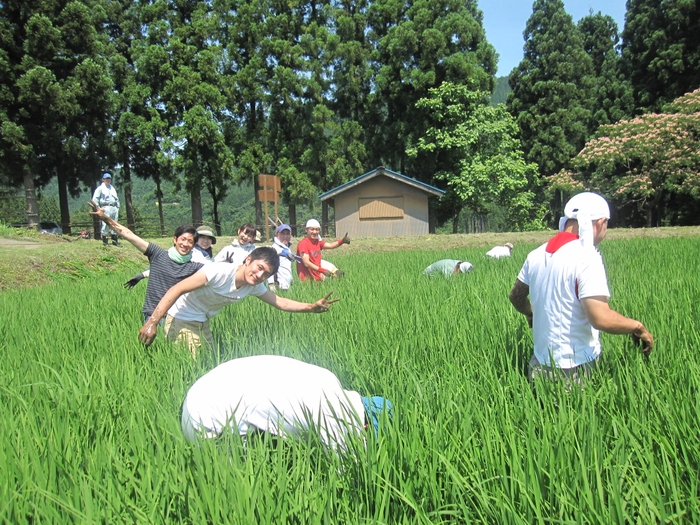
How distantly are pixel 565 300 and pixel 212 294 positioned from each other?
6.93 feet

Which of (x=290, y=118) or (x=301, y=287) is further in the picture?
(x=290, y=118)

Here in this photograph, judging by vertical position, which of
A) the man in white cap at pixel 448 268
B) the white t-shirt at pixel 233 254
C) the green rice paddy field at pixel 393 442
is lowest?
the green rice paddy field at pixel 393 442

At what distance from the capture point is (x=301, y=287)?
22.9ft

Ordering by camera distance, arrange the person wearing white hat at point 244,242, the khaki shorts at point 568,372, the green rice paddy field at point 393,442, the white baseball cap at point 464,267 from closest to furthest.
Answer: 1. the green rice paddy field at point 393,442
2. the khaki shorts at point 568,372
3. the person wearing white hat at point 244,242
4. the white baseball cap at point 464,267

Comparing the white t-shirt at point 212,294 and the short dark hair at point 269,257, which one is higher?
the short dark hair at point 269,257

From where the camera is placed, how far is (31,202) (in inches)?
710

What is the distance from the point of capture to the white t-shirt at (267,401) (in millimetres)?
2076

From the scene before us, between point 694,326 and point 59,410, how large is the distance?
137 inches

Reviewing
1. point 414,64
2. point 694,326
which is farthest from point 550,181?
point 694,326

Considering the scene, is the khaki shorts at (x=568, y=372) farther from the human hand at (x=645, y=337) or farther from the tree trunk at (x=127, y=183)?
the tree trunk at (x=127, y=183)

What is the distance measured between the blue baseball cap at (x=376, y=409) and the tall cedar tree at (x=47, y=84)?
707 inches

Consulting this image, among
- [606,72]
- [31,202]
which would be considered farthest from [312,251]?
[606,72]

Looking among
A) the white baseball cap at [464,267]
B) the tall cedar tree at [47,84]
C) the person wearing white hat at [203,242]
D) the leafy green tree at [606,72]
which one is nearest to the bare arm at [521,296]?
the person wearing white hat at [203,242]

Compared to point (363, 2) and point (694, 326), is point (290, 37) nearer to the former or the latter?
point (363, 2)
